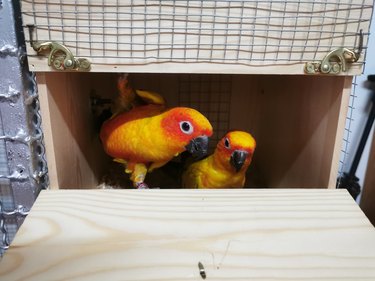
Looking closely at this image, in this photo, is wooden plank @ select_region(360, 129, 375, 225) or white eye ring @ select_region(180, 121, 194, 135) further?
wooden plank @ select_region(360, 129, 375, 225)

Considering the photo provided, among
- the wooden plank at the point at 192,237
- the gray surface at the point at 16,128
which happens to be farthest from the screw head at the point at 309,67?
the gray surface at the point at 16,128

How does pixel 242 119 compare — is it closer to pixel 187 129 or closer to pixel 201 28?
pixel 187 129

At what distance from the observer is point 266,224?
448 millimetres

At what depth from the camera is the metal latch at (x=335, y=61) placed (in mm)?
484

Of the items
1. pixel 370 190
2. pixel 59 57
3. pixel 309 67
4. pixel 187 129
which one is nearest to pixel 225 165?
pixel 187 129

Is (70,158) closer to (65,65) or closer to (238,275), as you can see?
(65,65)

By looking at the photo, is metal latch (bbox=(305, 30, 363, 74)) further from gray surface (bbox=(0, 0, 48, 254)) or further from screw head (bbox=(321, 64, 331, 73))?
gray surface (bbox=(0, 0, 48, 254))

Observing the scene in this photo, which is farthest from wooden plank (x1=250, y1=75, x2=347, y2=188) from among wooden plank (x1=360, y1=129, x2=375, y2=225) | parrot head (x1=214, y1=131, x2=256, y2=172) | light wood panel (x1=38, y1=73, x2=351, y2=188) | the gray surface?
the gray surface

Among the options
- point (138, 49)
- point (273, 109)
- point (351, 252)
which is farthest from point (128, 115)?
point (351, 252)

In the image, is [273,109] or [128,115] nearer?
[128,115]

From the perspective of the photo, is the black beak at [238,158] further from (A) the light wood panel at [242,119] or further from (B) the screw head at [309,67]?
(B) the screw head at [309,67]

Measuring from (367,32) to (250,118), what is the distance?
1.69 ft

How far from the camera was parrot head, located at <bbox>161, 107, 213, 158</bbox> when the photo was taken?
2.09ft

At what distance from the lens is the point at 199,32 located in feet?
1.54
